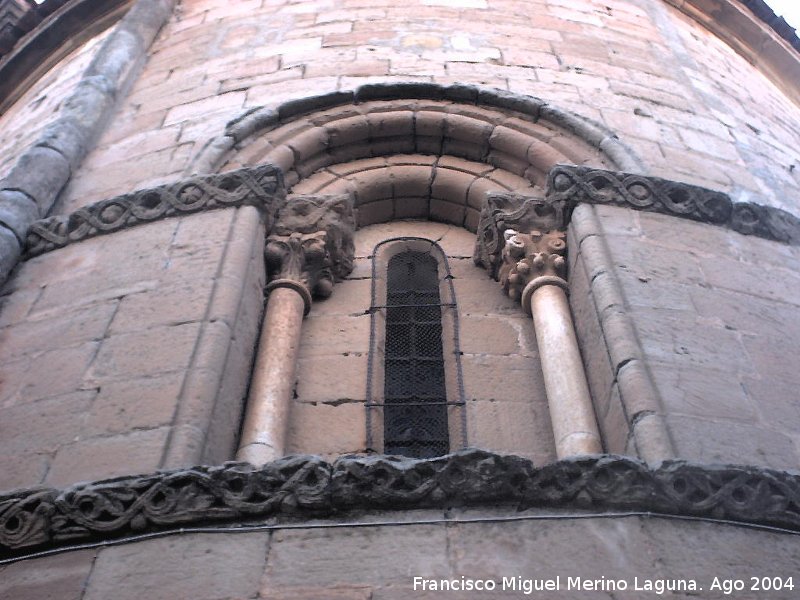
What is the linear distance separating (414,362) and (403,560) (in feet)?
6.35

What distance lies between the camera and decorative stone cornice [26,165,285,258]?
540 cm

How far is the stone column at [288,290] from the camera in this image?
431 cm

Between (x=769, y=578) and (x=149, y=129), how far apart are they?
5051mm

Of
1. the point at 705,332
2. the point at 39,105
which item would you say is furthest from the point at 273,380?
the point at 39,105

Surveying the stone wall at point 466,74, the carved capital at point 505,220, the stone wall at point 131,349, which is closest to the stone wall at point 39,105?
the stone wall at point 466,74

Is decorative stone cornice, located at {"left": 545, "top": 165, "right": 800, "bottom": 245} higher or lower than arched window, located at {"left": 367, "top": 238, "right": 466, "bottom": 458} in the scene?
higher

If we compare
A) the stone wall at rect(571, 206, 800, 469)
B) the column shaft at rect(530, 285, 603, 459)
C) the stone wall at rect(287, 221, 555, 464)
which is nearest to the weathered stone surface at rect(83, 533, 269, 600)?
the stone wall at rect(287, 221, 555, 464)

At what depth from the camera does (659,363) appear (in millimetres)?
4215

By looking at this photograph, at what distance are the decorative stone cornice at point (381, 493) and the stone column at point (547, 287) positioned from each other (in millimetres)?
695

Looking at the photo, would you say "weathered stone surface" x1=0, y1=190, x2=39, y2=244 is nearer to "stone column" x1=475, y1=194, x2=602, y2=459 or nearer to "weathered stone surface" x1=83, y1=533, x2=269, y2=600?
"stone column" x1=475, y1=194, x2=602, y2=459

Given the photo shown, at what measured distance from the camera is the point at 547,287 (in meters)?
5.18

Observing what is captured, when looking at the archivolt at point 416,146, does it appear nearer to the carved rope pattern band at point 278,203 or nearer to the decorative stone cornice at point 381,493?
the carved rope pattern band at point 278,203

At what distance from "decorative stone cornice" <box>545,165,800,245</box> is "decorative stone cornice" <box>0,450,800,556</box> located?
2.19m

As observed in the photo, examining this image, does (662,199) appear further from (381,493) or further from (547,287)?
(381,493)
